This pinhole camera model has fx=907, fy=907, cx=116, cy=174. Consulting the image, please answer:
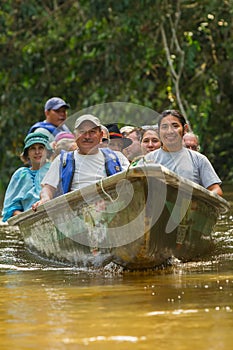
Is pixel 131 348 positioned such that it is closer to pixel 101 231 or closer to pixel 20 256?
pixel 101 231

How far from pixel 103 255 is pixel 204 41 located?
1060 cm

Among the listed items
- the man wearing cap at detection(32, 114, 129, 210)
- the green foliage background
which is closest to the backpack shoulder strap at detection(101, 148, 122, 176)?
the man wearing cap at detection(32, 114, 129, 210)

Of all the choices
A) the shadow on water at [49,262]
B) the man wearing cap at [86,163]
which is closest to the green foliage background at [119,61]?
the shadow on water at [49,262]

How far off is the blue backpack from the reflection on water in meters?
0.69

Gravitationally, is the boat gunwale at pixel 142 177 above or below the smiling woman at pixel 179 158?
below

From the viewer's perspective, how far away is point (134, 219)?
19.9 ft

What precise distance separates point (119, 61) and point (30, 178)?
745cm

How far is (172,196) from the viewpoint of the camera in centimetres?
610

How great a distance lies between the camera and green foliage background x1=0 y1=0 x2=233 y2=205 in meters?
15.5

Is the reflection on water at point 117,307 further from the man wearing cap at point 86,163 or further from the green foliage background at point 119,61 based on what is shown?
the green foliage background at point 119,61

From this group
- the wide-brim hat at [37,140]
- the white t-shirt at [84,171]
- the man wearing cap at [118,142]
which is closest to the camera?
the white t-shirt at [84,171]

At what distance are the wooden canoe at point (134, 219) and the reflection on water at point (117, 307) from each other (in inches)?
5.6

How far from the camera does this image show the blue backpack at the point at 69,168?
720cm

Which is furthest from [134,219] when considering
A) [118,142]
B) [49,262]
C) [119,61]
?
[119,61]
